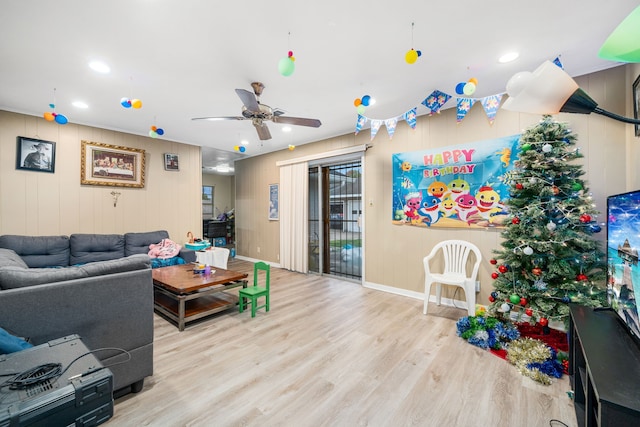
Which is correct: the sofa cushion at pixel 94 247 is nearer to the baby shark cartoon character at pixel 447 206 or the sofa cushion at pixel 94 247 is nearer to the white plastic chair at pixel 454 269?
the white plastic chair at pixel 454 269

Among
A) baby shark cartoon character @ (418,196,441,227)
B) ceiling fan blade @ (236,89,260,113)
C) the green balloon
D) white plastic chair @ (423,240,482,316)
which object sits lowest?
white plastic chair @ (423,240,482,316)

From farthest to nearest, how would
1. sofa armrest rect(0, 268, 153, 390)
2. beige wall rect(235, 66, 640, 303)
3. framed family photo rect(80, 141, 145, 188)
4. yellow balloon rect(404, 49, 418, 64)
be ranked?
framed family photo rect(80, 141, 145, 188)
beige wall rect(235, 66, 640, 303)
yellow balloon rect(404, 49, 418, 64)
sofa armrest rect(0, 268, 153, 390)

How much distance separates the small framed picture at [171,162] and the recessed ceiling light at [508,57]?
527 cm

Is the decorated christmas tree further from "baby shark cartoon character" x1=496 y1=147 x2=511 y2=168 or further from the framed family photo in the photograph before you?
the framed family photo

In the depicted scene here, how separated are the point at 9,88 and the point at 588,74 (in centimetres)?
626

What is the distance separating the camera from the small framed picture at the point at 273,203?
19.1ft

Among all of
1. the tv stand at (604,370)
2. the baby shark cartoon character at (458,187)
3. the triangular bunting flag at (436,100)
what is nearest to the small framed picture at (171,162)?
the triangular bunting flag at (436,100)

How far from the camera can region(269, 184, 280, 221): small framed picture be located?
5.82 meters

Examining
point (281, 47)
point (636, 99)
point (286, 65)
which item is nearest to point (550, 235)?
point (636, 99)

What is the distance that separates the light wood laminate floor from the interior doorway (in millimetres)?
1812

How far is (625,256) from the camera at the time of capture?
1.40 m

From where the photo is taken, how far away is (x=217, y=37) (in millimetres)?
2119

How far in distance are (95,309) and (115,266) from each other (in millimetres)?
292

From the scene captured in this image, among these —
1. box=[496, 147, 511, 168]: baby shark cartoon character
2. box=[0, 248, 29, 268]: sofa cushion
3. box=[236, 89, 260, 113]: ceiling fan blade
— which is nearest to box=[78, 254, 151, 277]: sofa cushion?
box=[0, 248, 29, 268]: sofa cushion
